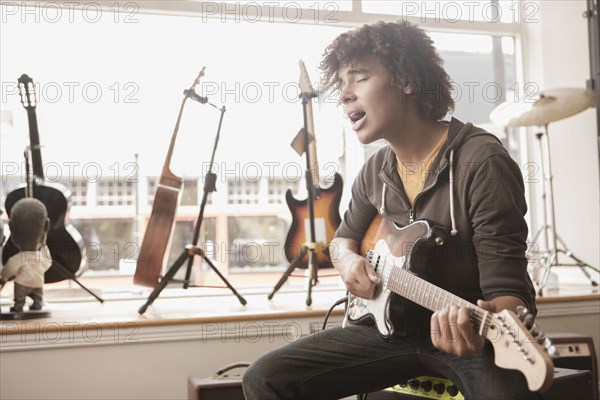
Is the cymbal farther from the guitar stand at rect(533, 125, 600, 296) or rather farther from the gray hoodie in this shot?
the gray hoodie

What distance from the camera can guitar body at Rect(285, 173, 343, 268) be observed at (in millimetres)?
3518

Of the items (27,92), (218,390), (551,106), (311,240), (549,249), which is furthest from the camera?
(549,249)

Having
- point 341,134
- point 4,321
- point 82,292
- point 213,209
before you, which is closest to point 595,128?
point 341,134

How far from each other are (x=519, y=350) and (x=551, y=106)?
2389 millimetres

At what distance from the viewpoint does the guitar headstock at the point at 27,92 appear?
125 inches

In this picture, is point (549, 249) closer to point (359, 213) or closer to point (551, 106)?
point (551, 106)

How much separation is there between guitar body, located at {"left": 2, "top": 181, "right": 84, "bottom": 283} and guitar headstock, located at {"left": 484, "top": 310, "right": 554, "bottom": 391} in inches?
84.8

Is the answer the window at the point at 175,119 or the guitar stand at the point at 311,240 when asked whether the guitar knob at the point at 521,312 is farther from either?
the window at the point at 175,119

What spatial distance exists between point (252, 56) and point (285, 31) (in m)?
0.26

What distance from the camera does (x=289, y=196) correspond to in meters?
3.59

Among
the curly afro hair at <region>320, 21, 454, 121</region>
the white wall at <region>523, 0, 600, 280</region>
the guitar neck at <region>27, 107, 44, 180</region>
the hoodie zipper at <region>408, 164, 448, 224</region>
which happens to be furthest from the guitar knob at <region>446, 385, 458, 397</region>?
the white wall at <region>523, 0, 600, 280</region>

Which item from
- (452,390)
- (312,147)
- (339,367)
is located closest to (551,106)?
(312,147)

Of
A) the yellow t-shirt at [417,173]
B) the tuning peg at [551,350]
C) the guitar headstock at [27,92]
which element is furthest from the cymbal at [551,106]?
the tuning peg at [551,350]

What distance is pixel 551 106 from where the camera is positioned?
348 cm
